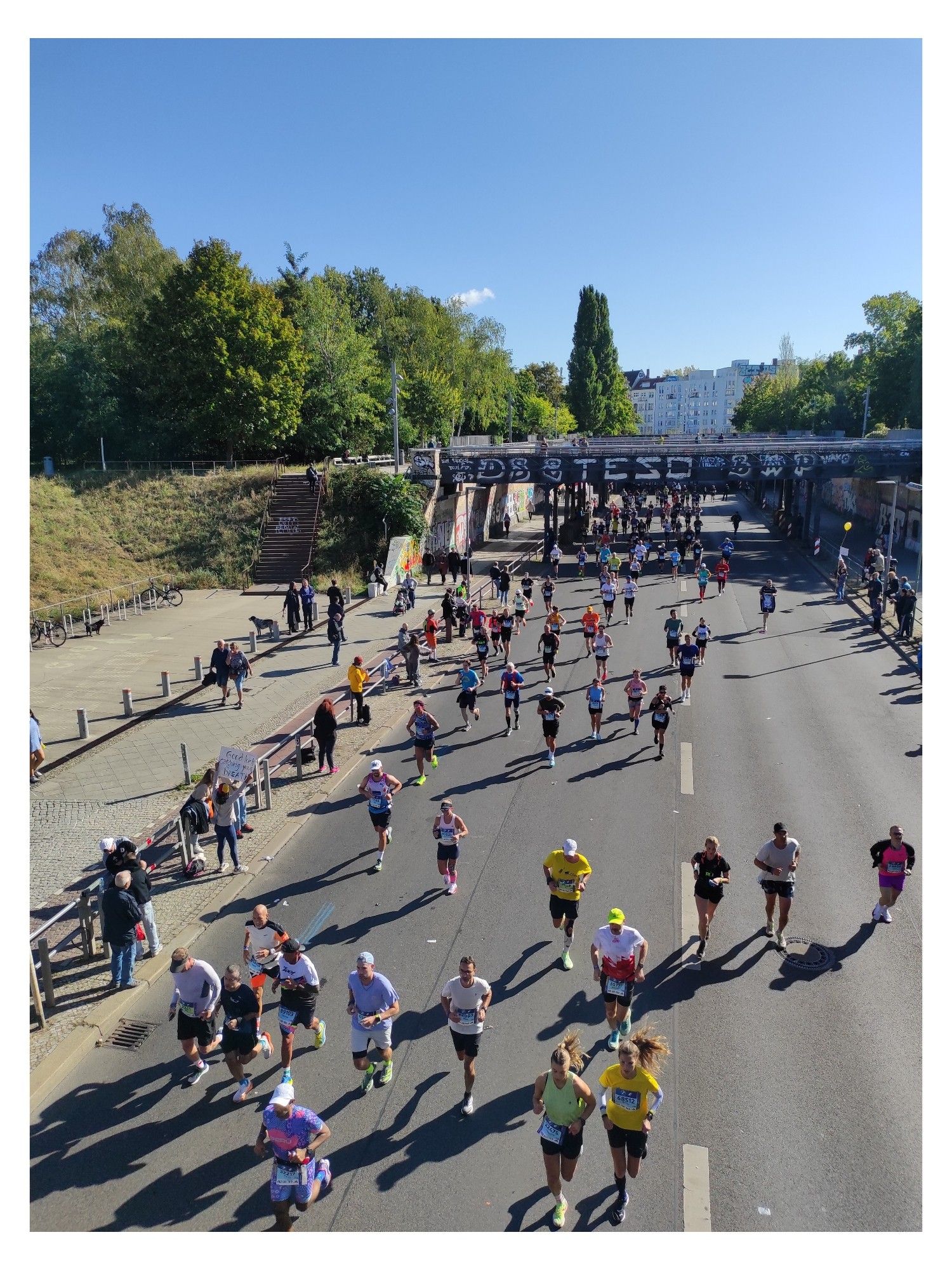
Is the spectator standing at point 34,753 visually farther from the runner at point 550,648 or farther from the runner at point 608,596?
the runner at point 608,596

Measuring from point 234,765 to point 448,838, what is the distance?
12.3ft

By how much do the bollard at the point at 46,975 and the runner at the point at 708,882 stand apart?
6958 millimetres

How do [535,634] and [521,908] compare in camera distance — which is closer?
[521,908]

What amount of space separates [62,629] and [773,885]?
915 inches

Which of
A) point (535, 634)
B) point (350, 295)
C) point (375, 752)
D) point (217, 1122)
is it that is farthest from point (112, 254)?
point (217, 1122)

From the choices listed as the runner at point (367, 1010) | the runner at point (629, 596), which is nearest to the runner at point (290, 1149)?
the runner at point (367, 1010)

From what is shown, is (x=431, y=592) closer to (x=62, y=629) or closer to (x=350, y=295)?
(x=62, y=629)

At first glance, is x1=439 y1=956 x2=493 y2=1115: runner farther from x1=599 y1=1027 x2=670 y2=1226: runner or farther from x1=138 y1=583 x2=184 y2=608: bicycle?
x1=138 y1=583 x2=184 y2=608: bicycle

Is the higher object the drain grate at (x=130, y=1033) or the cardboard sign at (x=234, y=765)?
the cardboard sign at (x=234, y=765)

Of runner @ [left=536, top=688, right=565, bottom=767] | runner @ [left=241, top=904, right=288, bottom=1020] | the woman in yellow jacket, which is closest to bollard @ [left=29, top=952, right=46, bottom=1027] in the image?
runner @ [left=241, top=904, right=288, bottom=1020]

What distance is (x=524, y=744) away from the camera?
15664 mm

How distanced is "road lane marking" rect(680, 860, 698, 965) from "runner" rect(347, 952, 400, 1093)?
3554mm

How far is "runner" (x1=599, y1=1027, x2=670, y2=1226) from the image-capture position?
19.2ft

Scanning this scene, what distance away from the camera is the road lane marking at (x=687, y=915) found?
8969mm
